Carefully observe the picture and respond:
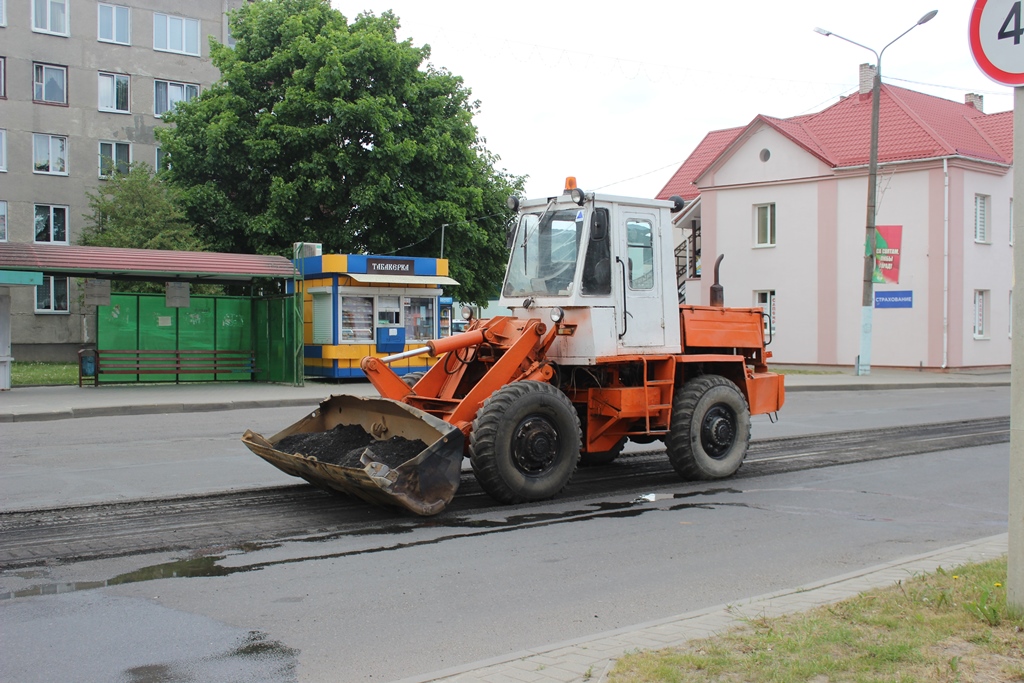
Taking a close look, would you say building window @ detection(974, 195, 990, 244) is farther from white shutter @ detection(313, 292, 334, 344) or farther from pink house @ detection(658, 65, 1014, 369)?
white shutter @ detection(313, 292, 334, 344)

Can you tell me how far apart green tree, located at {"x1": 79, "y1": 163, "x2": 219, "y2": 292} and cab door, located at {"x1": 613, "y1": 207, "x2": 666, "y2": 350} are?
24.3m

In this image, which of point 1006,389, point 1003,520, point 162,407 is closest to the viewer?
point 1003,520

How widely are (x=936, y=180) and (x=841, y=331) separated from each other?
6095 mm

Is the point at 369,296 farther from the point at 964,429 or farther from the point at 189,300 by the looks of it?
the point at 964,429

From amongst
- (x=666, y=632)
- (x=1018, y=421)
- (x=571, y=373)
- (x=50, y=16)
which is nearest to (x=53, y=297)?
(x=50, y=16)

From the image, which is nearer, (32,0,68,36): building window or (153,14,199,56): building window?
(32,0,68,36): building window

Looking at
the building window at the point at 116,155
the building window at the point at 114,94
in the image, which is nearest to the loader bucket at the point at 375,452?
the building window at the point at 116,155

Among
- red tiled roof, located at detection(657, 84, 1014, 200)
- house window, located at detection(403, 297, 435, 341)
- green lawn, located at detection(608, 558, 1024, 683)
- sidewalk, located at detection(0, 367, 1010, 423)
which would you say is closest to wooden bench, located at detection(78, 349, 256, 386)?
sidewalk, located at detection(0, 367, 1010, 423)

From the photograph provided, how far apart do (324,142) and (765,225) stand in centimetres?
1723

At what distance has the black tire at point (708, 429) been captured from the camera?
32.7ft

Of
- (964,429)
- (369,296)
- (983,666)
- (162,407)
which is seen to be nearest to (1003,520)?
(983,666)

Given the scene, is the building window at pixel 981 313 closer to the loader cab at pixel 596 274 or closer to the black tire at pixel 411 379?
the loader cab at pixel 596 274

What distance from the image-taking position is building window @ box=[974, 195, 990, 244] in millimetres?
34453

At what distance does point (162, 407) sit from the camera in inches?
742
